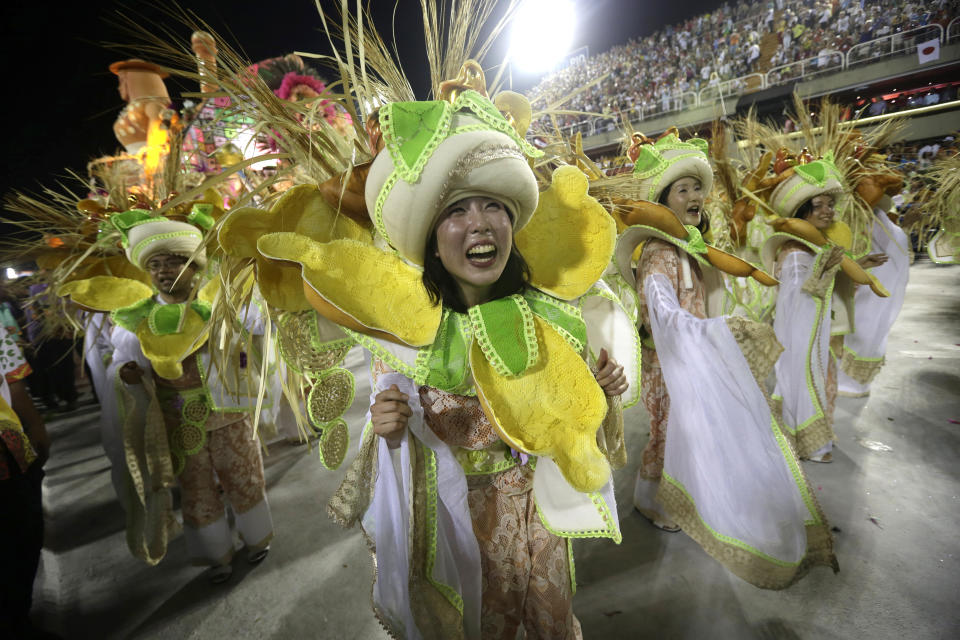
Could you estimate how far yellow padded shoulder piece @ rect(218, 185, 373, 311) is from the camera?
1.14 m

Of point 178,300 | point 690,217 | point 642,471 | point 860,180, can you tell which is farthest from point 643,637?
point 860,180

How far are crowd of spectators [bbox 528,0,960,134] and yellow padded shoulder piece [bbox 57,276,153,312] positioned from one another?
37.2ft

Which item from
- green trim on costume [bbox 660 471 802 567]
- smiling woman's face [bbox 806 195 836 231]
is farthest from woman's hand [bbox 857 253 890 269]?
green trim on costume [bbox 660 471 802 567]

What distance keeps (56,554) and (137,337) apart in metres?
2.05

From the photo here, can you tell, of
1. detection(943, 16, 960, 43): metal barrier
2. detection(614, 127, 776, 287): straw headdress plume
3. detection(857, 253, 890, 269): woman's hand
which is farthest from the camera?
detection(943, 16, 960, 43): metal barrier

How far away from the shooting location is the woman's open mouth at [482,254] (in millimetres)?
1088

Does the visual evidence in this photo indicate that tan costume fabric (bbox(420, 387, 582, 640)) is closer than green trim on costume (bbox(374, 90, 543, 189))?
No

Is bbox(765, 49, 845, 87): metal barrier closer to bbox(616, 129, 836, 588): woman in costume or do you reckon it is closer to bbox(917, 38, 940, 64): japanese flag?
bbox(917, 38, 940, 64): japanese flag

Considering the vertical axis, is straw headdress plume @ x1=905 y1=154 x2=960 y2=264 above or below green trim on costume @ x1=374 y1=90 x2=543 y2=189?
below

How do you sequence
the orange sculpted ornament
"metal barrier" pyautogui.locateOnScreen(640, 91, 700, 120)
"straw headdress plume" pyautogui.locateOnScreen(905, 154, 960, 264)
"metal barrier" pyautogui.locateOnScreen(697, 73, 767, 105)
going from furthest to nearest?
"metal barrier" pyautogui.locateOnScreen(640, 91, 700, 120) → "metal barrier" pyautogui.locateOnScreen(697, 73, 767, 105) → "straw headdress plume" pyautogui.locateOnScreen(905, 154, 960, 264) → the orange sculpted ornament

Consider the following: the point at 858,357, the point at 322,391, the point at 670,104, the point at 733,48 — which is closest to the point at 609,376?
the point at 322,391

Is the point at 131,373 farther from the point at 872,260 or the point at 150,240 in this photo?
the point at 872,260

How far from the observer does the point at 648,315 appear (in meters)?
2.37

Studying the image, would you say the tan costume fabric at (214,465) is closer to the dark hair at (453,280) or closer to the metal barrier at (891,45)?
the dark hair at (453,280)
